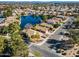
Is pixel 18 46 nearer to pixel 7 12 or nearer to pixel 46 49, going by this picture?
pixel 46 49

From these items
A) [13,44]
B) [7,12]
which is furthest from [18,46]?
[7,12]

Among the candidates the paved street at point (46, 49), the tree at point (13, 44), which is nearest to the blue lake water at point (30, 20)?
the tree at point (13, 44)

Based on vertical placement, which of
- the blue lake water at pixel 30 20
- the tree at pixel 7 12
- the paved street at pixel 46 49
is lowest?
the paved street at pixel 46 49

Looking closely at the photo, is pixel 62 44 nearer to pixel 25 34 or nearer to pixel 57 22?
pixel 57 22

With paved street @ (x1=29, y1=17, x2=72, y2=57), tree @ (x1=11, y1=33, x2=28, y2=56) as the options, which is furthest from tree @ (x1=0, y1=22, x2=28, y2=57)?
paved street @ (x1=29, y1=17, x2=72, y2=57)

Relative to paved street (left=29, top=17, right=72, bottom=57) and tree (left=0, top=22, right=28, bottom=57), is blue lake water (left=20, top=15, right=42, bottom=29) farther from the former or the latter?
paved street (left=29, top=17, right=72, bottom=57)

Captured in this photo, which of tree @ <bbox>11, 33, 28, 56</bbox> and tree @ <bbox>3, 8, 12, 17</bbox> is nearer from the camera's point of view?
tree @ <bbox>11, 33, 28, 56</bbox>

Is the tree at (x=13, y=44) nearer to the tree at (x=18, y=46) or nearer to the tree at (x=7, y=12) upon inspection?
the tree at (x=18, y=46)

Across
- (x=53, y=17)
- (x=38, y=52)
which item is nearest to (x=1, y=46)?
(x=38, y=52)

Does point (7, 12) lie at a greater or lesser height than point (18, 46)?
greater

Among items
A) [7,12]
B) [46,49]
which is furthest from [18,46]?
[7,12]

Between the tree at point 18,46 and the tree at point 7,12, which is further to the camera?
the tree at point 7,12

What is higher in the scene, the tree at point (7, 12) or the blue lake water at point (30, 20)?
the tree at point (7, 12)
